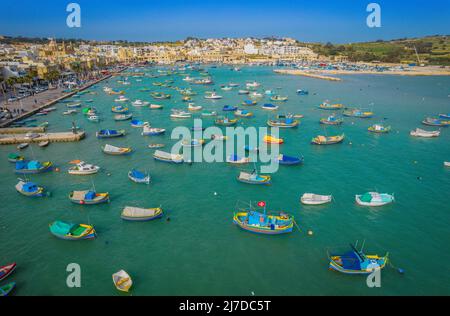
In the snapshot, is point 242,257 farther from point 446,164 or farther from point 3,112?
point 3,112

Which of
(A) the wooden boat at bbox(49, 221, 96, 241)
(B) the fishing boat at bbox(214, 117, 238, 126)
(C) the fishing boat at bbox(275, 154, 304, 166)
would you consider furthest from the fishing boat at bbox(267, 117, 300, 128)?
(A) the wooden boat at bbox(49, 221, 96, 241)

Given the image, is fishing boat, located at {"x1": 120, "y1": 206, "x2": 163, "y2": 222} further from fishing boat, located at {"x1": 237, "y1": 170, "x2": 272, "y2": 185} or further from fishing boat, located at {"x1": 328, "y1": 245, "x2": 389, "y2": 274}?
fishing boat, located at {"x1": 328, "y1": 245, "x2": 389, "y2": 274}

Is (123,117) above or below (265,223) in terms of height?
above

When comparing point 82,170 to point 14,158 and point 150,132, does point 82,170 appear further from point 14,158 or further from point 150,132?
point 150,132

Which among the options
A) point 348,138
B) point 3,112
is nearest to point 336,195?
point 348,138

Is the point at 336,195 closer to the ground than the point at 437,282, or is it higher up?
higher up

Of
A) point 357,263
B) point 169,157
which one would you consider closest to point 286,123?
point 169,157

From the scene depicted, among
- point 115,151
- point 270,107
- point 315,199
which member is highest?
point 270,107
